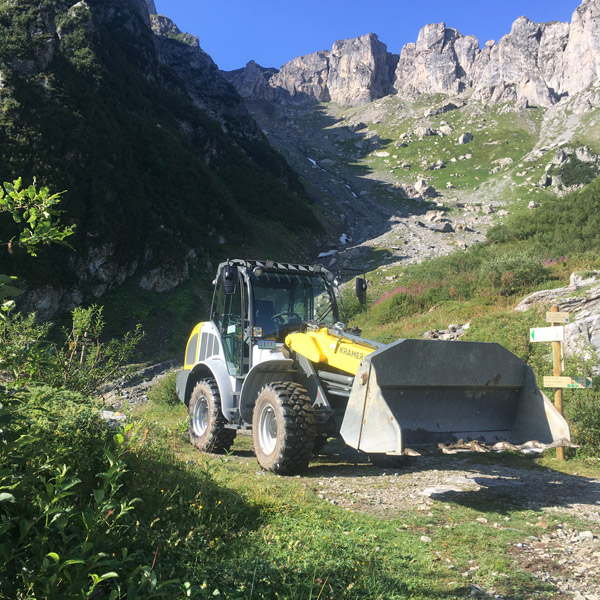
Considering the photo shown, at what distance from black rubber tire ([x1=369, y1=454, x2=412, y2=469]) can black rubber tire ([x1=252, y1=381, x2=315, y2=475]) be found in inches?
68.2

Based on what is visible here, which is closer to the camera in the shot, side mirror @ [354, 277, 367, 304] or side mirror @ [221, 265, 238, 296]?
side mirror @ [221, 265, 238, 296]

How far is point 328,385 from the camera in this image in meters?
6.63

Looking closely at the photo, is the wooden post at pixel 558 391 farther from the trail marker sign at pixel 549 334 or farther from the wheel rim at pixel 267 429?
the wheel rim at pixel 267 429

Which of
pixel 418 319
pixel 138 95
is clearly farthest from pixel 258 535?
pixel 138 95

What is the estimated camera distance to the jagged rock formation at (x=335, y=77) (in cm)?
15112

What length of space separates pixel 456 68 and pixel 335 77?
40.6m

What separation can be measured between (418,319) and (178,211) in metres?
20.4

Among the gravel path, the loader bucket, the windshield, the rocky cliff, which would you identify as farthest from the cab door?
the rocky cliff

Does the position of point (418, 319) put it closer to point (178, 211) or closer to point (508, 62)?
point (178, 211)

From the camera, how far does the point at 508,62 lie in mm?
128625

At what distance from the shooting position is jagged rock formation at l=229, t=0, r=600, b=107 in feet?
370


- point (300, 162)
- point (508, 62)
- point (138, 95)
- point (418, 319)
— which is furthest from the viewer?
point (508, 62)

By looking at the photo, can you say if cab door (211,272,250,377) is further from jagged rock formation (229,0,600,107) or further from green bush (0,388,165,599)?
jagged rock formation (229,0,600,107)

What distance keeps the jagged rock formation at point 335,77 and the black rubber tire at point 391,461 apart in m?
149
